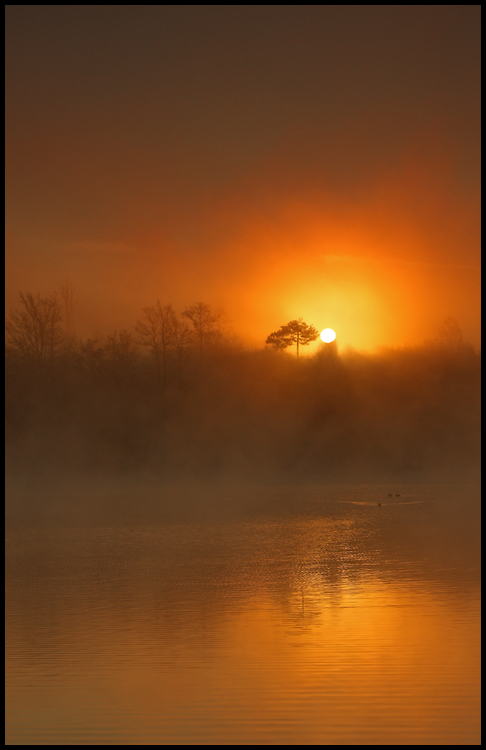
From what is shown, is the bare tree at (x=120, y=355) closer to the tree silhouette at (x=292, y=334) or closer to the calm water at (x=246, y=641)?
the tree silhouette at (x=292, y=334)

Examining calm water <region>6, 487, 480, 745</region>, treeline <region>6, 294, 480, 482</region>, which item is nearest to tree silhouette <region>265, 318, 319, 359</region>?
treeline <region>6, 294, 480, 482</region>

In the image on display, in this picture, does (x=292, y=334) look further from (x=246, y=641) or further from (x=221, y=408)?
(x=246, y=641)

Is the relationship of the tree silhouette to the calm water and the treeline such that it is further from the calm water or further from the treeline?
the calm water

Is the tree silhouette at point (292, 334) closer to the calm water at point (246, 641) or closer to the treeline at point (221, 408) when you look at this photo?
the treeline at point (221, 408)

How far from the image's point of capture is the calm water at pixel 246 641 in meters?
9.27

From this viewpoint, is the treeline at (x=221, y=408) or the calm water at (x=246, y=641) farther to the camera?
the treeline at (x=221, y=408)

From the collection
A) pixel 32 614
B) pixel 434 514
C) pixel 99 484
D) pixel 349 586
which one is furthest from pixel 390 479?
Result: pixel 32 614

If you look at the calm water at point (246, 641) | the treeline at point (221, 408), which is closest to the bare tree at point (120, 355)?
the treeline at point (221, 408)

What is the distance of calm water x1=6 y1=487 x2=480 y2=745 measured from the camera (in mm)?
9266

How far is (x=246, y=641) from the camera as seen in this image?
1289cm

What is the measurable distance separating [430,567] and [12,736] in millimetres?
12347

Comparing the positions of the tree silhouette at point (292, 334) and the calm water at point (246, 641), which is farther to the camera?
the tree silhouette at point (292, 334)

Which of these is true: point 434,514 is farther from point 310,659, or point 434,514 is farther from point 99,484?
point 99,484

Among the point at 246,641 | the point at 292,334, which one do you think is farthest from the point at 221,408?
the point at 246,641
